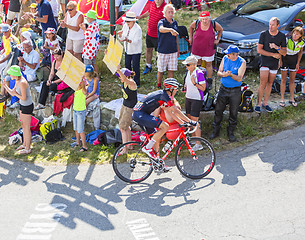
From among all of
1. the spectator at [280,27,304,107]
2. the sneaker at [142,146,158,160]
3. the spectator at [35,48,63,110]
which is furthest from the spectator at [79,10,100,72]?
the spectator at [280,27,304,107]

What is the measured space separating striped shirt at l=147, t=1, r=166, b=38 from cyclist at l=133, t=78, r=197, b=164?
3.67 meters

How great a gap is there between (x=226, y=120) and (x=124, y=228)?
4.00 meters

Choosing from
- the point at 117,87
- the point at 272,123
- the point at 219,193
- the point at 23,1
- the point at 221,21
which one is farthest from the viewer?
the point at 23,1

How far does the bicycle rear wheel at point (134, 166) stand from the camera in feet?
24.3

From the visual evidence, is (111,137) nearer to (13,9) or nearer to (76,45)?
(76,45)

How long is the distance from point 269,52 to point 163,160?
11.4 ft

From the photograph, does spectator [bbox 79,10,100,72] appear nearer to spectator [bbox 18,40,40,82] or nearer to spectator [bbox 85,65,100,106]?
spectator [bbox 85,65,100,106]

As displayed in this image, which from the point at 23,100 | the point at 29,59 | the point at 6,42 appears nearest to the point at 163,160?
the point at 23,100

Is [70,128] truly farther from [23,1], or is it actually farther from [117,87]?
[23,1]

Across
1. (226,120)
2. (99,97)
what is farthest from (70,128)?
(226,120)

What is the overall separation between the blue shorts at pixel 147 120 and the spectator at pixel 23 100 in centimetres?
258

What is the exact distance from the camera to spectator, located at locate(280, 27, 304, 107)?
9266mm

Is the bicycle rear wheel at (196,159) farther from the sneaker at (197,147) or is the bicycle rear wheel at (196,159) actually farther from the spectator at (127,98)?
the spectator at (127,98)

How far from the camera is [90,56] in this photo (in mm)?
10000
